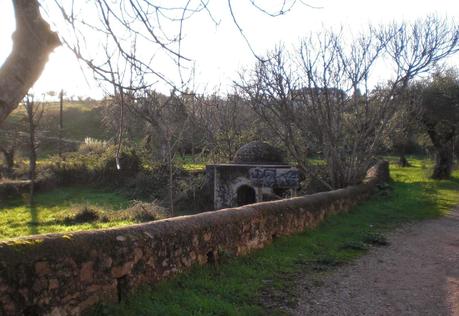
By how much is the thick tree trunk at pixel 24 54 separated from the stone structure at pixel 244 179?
13317 millimetres

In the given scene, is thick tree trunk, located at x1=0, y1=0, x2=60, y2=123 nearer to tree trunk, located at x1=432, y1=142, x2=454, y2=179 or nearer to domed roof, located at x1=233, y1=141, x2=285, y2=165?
domed roof, located at x1=233, y1=141, x2=285, y2=165

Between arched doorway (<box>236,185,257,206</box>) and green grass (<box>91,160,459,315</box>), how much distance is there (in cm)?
577

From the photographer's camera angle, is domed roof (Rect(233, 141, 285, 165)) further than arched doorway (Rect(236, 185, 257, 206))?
Yes

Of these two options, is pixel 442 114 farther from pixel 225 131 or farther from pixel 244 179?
pixel 244 179

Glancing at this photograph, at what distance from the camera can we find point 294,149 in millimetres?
19641

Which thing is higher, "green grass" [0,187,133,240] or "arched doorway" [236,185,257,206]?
"arched doorway" [236,185,257,206]

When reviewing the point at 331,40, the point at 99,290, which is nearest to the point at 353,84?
the point at 331,40

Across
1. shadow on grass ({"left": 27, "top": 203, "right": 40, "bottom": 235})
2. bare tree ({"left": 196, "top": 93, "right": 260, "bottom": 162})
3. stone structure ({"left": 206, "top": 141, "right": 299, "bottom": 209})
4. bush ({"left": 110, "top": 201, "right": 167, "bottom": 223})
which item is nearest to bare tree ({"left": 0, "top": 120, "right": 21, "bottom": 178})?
shadow on grass ({"left": 27, "top": 203, "right": 40, "bottom": 235})

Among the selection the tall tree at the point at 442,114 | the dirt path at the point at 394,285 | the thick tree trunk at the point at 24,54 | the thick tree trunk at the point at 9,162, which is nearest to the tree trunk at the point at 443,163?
the tall tree at the point at 442,114

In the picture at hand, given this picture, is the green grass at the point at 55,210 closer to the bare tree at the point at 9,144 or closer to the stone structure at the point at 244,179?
the stone structure at the point at 244,179

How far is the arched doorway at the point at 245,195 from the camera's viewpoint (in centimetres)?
2048

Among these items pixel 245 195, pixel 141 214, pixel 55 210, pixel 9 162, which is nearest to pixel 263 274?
pixel 141 214

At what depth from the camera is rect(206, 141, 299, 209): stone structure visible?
1848 cm

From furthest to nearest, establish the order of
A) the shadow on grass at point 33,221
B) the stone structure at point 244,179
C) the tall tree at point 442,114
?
the tall tree at point 442,114
the stone structure at point 244,179
the shadow on grass at point 33,221
